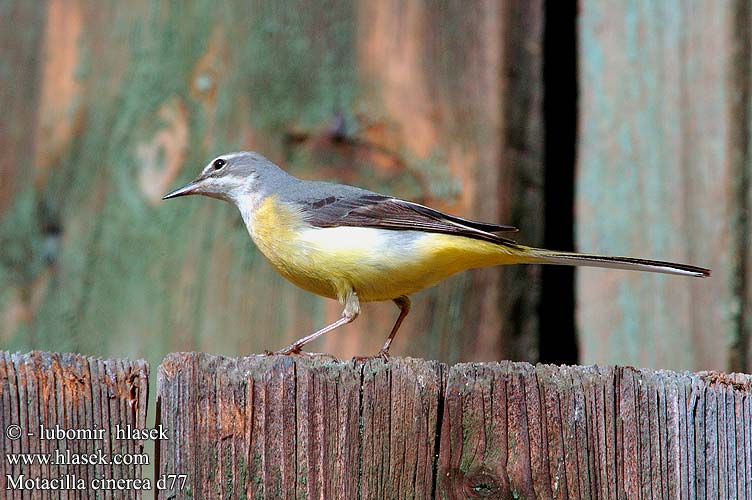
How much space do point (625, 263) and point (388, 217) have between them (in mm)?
1151

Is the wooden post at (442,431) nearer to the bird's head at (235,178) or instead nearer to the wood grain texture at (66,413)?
the wood grain texture at (66,413)

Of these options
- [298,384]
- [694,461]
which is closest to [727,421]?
[694,461]

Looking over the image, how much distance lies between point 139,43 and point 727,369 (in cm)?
290

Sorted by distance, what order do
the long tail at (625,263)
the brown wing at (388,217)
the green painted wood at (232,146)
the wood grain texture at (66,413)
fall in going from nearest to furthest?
the wood grain texture at (66,413) → the long tail at (625,263) → the brown wing at (388,217) → the green painted wood at (232,146)

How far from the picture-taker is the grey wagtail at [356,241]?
161 inches

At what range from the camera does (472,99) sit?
414 centimetres

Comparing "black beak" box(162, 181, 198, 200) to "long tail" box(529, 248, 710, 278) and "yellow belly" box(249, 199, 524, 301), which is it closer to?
"yellow belly" box(249, 199, 524, 301)

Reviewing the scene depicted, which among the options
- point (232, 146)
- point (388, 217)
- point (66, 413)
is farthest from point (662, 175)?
point (66, 413)

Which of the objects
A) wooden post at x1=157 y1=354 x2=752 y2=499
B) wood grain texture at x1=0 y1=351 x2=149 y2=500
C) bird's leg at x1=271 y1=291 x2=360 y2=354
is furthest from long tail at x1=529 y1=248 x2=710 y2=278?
wood grain texture at x1=0 y1=351 x2=149 y2=500

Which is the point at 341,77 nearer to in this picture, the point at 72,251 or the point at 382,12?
the point at 382,12

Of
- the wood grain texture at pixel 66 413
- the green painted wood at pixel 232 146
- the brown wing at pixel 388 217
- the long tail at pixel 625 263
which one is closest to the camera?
the wood grain texture at pixel 66 413

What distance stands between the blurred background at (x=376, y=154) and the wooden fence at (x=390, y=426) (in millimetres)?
1698

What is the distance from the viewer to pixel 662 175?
4141 mm

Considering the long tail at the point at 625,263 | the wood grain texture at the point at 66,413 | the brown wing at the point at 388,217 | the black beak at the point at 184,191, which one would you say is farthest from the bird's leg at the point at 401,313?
the wood grain texture at the point at 66,413
